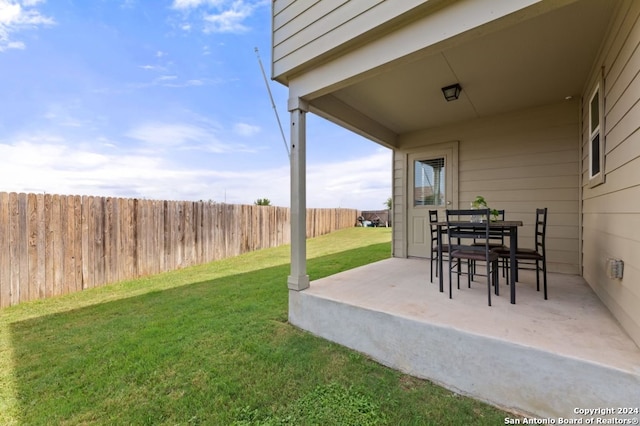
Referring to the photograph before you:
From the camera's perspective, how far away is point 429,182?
502 centimetres

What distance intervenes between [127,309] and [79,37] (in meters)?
5.27

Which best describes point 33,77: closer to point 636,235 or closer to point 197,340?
point 197,340

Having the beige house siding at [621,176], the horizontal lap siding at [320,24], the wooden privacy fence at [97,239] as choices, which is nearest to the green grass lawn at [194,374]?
the wooden privacy fence at [97,239]

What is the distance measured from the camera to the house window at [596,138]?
2.46 meters

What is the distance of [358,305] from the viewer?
2.51m

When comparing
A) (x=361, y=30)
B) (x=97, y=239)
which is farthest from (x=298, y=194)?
(x=97, y=239)

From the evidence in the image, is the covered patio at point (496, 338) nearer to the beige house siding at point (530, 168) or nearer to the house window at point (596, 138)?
the beige house siding at point (530, 168)

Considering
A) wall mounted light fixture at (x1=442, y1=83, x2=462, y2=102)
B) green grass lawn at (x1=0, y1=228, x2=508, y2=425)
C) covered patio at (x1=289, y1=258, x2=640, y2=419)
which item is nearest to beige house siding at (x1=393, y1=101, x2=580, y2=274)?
covered patio at (x1=289, y1=258, x2=640, y2=419)

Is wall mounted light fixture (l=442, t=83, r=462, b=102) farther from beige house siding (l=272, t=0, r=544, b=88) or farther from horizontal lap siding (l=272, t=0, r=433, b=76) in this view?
horizontal lap siding (l=272, t=0, r=433, b=76)

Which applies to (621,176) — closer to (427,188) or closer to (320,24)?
(320,24)

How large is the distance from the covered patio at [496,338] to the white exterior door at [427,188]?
1.92 meters

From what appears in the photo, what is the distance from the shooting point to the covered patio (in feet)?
5.00

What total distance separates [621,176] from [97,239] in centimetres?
646

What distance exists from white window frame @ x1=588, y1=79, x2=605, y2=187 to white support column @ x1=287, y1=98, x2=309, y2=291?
2723 mm
